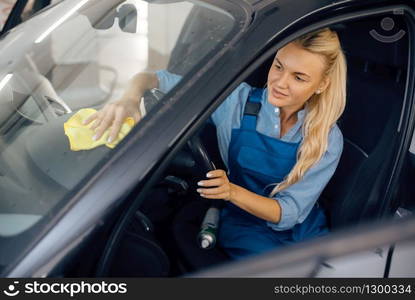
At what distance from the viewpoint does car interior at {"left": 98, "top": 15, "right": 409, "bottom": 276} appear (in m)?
1.46

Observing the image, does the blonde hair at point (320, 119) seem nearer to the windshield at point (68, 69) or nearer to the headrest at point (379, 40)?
the headrest at point (379, 40)

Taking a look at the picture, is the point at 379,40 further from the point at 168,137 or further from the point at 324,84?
the point at 168,137

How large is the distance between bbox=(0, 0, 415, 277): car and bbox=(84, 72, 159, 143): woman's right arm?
30 mm

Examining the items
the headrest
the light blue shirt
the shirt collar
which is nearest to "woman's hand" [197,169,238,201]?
the light blue shirt

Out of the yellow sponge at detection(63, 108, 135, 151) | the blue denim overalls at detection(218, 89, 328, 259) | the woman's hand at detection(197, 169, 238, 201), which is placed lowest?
the blue denim overalls at detection(218, 89, 328, 259)

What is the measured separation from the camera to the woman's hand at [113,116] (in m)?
1.16

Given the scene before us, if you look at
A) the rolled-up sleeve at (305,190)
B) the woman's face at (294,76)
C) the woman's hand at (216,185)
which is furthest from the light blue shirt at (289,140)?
the woman's hand at (216,185)

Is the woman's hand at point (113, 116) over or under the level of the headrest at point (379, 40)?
under

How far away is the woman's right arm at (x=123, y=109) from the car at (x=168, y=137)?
0.10ft

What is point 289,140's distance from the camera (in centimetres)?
158

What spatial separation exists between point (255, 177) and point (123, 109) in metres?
0.60

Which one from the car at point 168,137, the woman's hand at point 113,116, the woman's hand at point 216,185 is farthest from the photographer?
the woman's hand at point 216,185

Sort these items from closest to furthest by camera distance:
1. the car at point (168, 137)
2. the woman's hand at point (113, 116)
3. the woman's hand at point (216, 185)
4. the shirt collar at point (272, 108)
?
the car at point (168, 137)
the woman's hand at point (113, 116)
the woman's hand at point (216, 185)
the shirt collar at point (272, 108)

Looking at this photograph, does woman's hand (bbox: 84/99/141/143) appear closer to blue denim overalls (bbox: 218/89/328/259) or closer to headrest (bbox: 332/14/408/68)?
blue denim overalls (bbox: 218/89/328/259)
